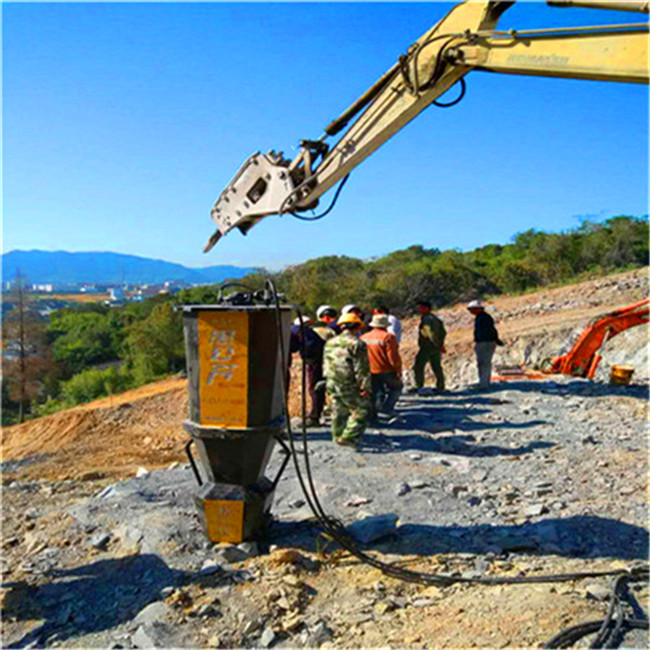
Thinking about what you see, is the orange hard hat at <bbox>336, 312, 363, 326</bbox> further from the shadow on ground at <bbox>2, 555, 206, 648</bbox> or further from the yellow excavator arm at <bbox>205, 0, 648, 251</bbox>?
the shadow on ground at <bbox>2, 555, 206, 648</bbox>

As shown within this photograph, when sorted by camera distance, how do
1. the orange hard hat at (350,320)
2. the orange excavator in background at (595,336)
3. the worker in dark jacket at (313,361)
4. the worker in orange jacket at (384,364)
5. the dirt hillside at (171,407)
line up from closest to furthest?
the orange hard hat at (350,320) → the worker in orange jacket at (384,364) → the worker in dark jacket at (313,361) → the dirt hillside at (171,407) → the orange excavator in background at (595,336)

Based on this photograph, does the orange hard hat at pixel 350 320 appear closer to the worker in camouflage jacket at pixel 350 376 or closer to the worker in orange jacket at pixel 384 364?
the worker in camouflage jacket at pixel 350 376

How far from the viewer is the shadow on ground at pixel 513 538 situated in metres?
4.97

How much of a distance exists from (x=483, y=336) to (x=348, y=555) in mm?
6847

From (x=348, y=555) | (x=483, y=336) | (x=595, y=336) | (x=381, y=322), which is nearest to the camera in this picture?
(x=348, y=555)

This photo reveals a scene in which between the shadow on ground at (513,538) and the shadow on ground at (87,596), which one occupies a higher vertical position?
the shadow on ground at (513,538)

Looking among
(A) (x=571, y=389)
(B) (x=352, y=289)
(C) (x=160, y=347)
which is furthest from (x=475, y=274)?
(A) (x=571, y=389)

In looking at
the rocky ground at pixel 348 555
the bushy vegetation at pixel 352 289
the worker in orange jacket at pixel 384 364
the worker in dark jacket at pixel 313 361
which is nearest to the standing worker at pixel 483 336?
the worker in orange jacket at pixel 384 364

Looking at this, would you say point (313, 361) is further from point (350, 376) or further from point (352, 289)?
point (352, 289)

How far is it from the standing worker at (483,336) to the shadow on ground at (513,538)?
5804mm

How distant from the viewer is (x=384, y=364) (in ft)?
30.0

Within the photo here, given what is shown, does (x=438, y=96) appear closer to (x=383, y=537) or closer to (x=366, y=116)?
(x=366, y=116)

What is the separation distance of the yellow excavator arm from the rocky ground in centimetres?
276

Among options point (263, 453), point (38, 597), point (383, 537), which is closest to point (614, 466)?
point (383, 537)
